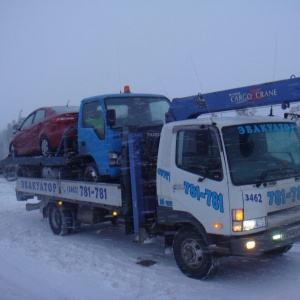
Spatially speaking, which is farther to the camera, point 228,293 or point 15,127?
point 15,127

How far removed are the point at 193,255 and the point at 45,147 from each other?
17.7ft

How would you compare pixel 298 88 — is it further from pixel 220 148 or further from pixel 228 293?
pixel 228 293

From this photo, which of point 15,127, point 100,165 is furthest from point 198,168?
point 15,127

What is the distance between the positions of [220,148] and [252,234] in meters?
1.11

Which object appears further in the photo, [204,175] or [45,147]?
[45,147]

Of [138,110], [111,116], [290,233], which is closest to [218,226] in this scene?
[290,233]

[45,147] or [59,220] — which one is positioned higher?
[45,147]

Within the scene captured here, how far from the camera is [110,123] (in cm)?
679

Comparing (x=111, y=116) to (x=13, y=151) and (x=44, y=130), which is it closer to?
(x=44, y=130)

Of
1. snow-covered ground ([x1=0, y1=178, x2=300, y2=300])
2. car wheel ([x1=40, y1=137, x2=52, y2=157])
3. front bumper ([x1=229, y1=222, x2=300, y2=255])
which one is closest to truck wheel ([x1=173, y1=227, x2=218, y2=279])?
snow-covered ground ([x1=0, y1=178, x2=300, y2=300])

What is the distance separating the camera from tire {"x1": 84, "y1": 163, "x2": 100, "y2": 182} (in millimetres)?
7470

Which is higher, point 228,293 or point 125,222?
point 125,222

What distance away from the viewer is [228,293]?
15.9 ft

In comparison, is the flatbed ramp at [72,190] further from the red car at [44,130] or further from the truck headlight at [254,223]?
the truck headlight at [254,223]
